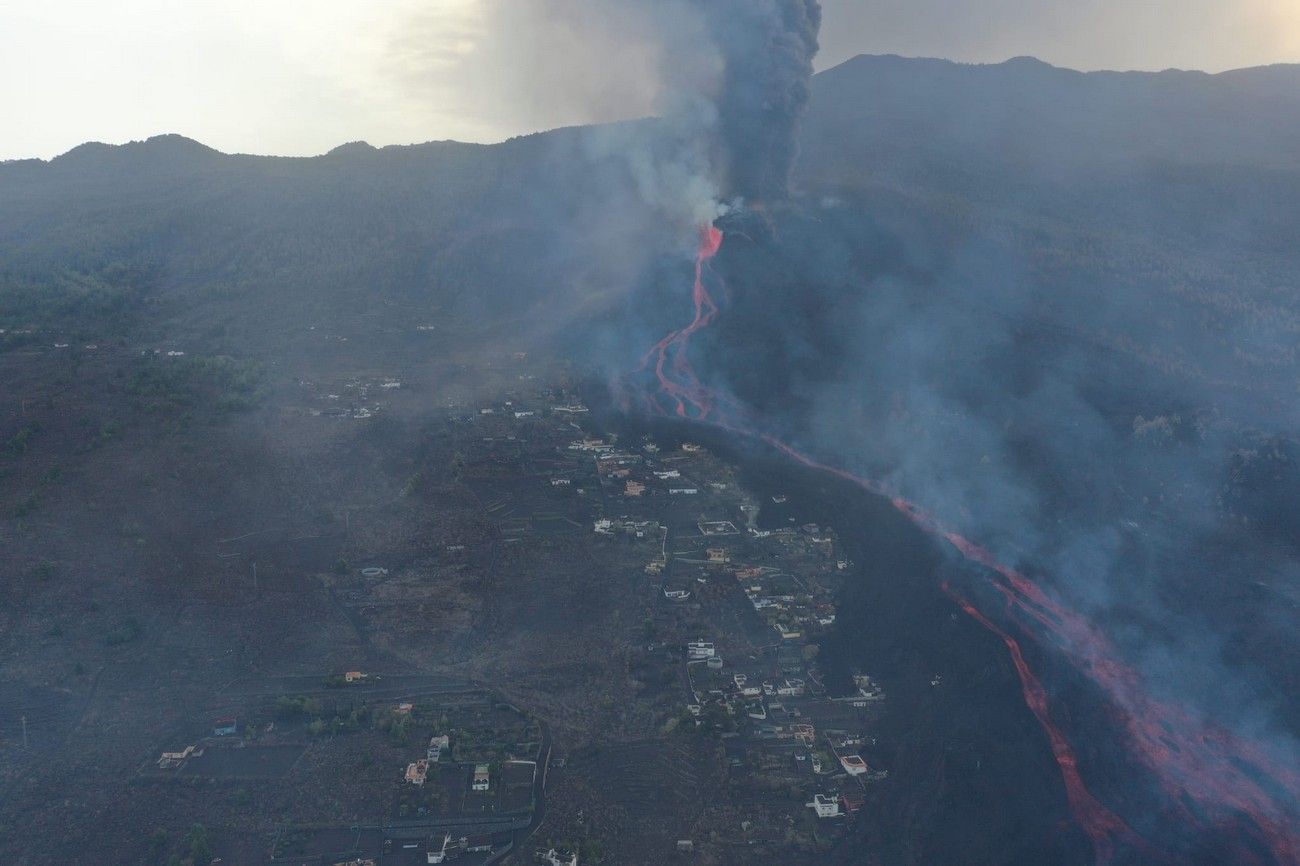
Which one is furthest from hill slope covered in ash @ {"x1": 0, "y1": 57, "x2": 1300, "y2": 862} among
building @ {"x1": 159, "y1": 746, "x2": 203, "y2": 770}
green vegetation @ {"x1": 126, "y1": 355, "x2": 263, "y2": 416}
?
building @ {"x1": 159, "y1": 746, "x2": 203, "y2": 770}

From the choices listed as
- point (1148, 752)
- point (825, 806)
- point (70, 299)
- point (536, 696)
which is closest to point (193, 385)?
point (70, 299)

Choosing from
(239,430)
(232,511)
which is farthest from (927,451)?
(239,430)

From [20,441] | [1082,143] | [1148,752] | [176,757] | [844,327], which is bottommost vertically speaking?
[176,757]

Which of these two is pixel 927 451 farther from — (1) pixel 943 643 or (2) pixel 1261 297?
(2) pixel 1261 297

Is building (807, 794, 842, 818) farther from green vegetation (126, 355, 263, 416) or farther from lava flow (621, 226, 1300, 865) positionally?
green vegetation (126, 355, 263, 416)

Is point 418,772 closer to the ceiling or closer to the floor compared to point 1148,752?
closer to the floor

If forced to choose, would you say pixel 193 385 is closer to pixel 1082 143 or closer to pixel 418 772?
pixel 418 772

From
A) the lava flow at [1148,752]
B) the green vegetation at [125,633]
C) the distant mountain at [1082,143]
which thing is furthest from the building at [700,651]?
the distant mountain at [1082,143]
